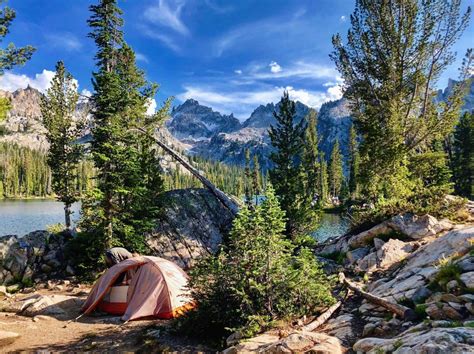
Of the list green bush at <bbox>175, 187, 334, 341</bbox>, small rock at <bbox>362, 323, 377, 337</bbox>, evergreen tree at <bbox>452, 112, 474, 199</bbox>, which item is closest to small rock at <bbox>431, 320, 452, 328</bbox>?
small rock at <bbox>362, 323, 377, 337</bbox>

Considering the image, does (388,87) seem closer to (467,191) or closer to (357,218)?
(357,218)

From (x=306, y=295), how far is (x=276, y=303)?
0.98 metres

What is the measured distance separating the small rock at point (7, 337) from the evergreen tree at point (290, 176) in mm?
16616

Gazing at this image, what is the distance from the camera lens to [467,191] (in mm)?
49750

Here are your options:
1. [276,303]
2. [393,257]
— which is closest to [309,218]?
[393,257]

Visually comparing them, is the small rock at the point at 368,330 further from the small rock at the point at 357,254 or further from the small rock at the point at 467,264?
the small rock at the point at 357,254

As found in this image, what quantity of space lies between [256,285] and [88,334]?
6.60 meters

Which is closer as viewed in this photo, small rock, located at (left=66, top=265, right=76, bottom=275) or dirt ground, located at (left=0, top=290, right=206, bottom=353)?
dirt ground, located at (left=0, top=290, right=206, bottom=353)

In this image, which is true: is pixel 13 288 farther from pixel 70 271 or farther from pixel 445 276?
pixel 445 276

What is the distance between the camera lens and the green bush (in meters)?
9.54

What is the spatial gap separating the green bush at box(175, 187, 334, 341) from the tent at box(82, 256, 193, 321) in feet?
8.94

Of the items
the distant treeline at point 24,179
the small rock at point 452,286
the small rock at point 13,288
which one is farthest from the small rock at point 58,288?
the distant treeline at point 24,179

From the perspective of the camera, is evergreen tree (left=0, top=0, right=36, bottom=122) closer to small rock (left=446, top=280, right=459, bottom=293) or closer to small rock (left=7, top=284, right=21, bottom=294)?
small rock (left=7, top=284, right=21, bottom=294)

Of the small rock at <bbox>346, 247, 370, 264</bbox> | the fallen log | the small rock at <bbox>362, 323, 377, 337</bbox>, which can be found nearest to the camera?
the fallen log
